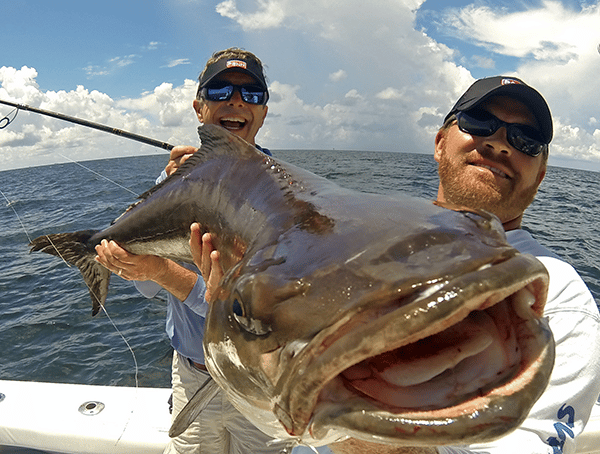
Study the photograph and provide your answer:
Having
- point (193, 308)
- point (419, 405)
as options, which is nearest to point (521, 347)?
point (419, 405)

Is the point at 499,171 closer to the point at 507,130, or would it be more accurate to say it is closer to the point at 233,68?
the point at 507,130

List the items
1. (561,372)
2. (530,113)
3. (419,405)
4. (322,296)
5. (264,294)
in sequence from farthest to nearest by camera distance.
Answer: (530,113) → (561,372) → (264,294) → (322,296) → (419,405)

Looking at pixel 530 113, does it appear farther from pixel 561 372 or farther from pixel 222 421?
pixel 222 421

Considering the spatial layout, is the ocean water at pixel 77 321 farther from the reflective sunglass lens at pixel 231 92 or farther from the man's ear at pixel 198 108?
the reflective sunglass lens at pixel 231 92

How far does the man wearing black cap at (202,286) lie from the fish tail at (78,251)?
388 millimetres

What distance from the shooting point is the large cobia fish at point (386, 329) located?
904 millimetres

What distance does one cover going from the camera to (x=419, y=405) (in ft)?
3.14

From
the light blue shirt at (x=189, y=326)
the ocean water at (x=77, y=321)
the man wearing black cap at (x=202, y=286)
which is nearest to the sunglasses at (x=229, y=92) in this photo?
the man wearing black cap at (x=202, y=286)

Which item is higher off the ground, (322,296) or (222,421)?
(322,296)

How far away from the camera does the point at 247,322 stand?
1258mm

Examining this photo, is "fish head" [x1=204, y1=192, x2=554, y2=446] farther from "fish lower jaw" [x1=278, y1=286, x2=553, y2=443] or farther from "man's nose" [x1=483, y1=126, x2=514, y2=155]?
"man's nose" [x1=483, y1=126, x2=514, y2=155]

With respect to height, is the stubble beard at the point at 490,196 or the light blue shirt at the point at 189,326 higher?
the stubble beard at the point at 490,196

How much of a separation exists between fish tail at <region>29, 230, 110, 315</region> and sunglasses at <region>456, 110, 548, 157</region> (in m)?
3.35

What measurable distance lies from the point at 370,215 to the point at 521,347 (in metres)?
0.59
